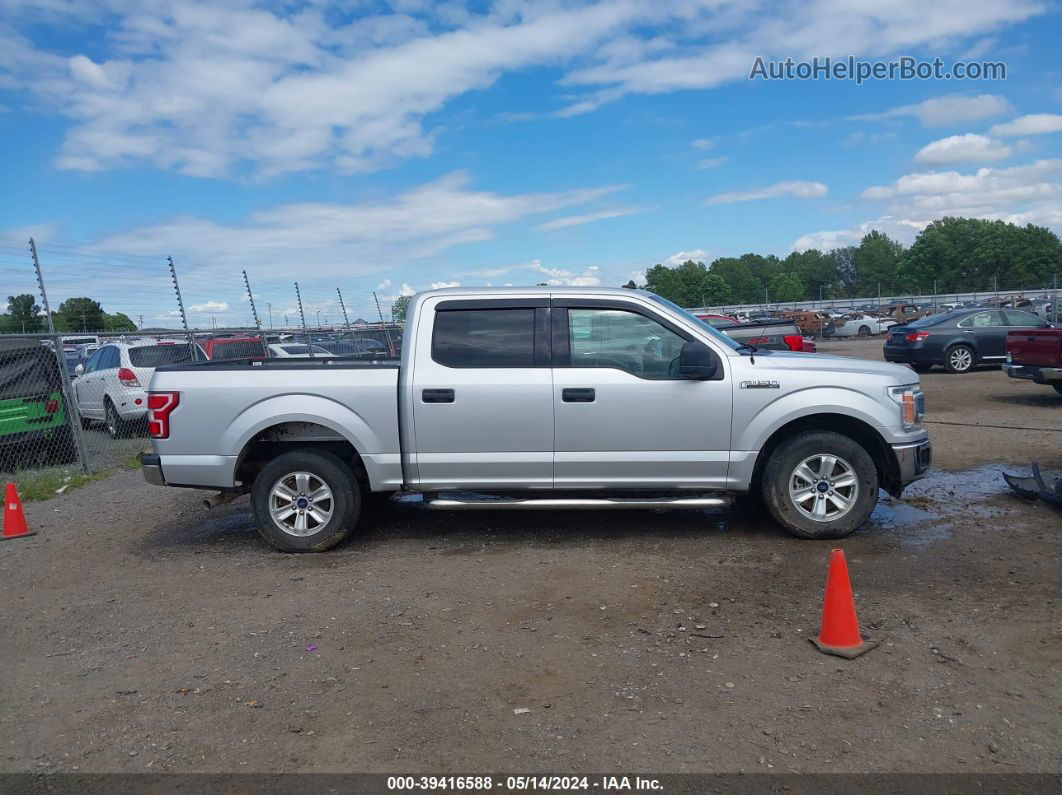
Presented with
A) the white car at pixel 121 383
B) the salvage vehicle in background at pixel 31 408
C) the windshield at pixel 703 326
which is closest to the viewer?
the windshield at pixel 703 326

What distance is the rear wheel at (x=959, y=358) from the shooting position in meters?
19.6

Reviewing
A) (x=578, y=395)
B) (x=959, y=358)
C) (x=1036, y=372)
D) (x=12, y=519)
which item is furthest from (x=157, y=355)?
(x=959, y=358)

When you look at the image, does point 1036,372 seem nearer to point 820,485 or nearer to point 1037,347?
point 1037,347

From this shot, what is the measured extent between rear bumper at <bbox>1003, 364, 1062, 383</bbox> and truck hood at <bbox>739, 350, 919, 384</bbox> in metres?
7.55

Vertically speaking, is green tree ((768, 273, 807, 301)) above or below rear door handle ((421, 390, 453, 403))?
below

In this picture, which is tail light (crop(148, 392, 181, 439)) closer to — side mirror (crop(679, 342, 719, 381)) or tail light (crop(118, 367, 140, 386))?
side mirror (crop(679, 342, 719, 381))

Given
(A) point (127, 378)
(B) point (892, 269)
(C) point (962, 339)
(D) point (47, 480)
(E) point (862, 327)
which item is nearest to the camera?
(D) point (47, 480)

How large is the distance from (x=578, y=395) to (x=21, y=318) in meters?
15.7

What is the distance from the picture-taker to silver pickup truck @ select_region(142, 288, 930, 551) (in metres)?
6.12

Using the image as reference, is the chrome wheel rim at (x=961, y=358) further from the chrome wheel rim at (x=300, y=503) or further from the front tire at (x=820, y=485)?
the chrome wheel rim at (x=300, y=503)

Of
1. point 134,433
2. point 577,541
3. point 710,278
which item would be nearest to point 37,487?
point 134,433

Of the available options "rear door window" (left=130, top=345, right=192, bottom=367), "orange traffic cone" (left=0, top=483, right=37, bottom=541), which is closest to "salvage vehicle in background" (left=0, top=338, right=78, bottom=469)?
"rear door window" (left=130, top=345, right=192, bottom=367)

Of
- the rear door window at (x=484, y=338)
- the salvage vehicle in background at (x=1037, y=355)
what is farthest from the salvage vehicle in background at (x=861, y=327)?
the rear door window at (x=484, y=338)

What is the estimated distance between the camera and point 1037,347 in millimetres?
12586
